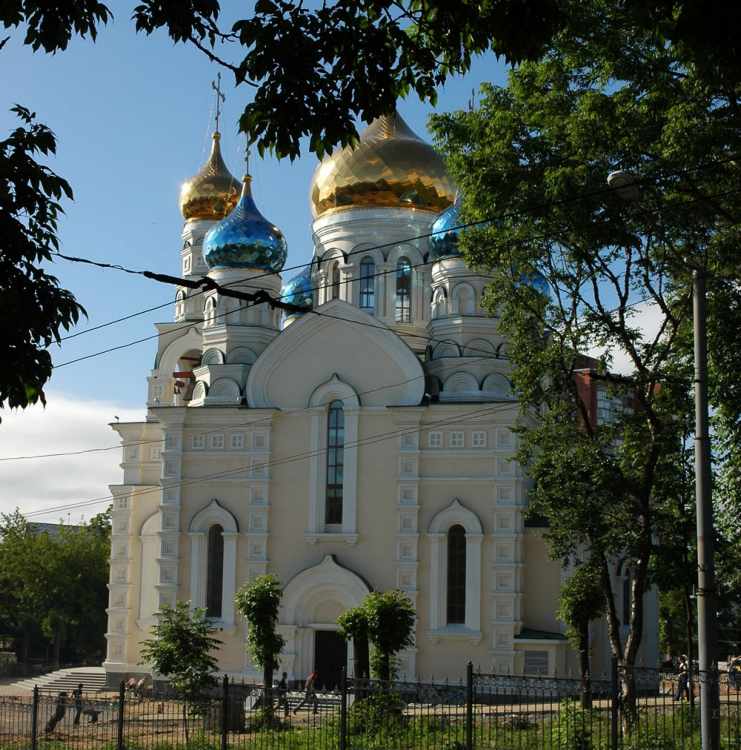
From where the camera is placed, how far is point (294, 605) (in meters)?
28.1

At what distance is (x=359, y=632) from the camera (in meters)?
21.6

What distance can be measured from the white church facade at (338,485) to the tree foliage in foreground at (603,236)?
8555 mm

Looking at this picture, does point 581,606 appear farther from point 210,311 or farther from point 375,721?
point 210,311

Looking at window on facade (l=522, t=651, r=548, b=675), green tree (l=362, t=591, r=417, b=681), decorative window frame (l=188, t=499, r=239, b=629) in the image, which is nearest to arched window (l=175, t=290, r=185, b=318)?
decorative window frame (l=188, t=499, r=239, b=629)

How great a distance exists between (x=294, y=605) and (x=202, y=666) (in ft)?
27.9

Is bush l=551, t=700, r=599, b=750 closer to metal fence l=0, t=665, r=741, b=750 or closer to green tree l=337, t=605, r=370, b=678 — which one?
metal fence l=0, t=665, r=741, b=750

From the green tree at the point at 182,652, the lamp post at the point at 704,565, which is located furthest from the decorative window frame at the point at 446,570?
the lamp post at the point at 704,565

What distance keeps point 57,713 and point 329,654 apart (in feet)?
42.2

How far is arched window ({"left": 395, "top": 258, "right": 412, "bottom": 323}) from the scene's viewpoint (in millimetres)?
32875

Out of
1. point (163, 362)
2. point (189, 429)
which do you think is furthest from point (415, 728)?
point (163, 362)

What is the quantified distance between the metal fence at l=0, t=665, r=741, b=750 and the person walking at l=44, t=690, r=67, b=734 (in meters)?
0.02

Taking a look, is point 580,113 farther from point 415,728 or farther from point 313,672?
point 313,672

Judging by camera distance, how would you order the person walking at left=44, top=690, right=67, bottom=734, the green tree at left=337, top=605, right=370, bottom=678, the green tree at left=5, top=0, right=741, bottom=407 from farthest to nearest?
1. the green tree at left=337, top=605, right=370, bottom=678
2. the person walking at left=44, top=690, right=67, bottom=734
3. the green tree at left=5, top=0, right=741, bottom=407

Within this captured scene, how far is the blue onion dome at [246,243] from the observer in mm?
31750
